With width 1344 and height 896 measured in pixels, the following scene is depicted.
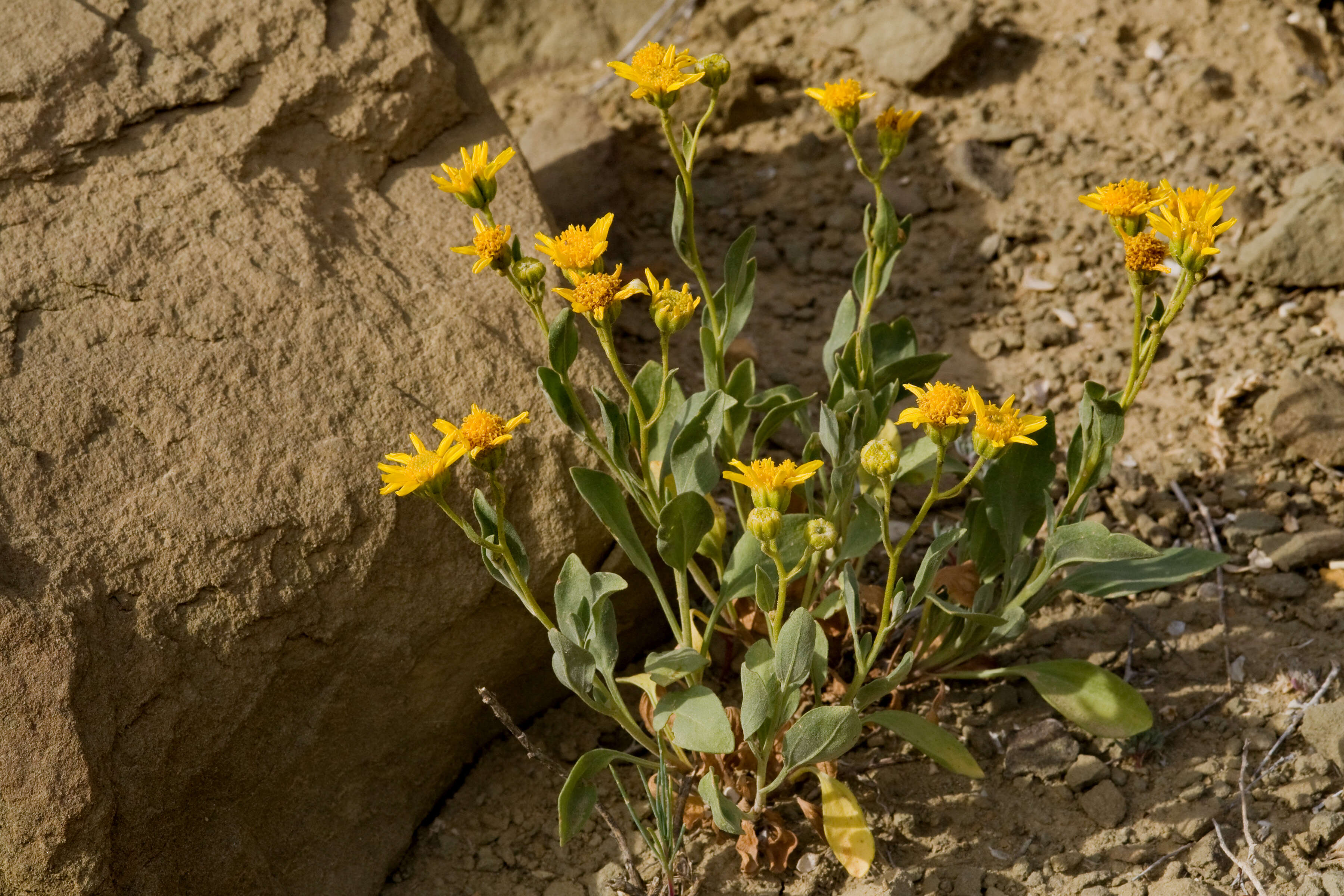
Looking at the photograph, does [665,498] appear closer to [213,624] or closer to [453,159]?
[213,624]

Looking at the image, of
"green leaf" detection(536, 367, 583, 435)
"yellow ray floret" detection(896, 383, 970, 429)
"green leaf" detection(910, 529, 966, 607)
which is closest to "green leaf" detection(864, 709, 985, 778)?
"green leaf" detection(910, 529, 966, 607)

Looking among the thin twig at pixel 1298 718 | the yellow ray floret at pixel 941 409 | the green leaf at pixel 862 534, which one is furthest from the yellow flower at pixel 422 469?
the thin twig at pixel 1298 718

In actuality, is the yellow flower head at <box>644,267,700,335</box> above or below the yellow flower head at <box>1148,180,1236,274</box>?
→ above

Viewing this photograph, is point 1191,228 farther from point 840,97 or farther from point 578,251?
point 578,251

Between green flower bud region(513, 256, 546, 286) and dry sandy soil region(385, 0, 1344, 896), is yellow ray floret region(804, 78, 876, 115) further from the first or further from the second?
dry sandy soil region(385, 0, 1344, 896)

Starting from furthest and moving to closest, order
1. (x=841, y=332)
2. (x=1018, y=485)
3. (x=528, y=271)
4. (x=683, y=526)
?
(x=841, y=332) → (x=1018, y=485) → (x=683, y=526) → (x=528, y=271)

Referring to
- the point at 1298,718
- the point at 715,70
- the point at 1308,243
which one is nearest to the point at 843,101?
the point at 715,70

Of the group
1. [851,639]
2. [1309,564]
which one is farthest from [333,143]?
[1309,564]
